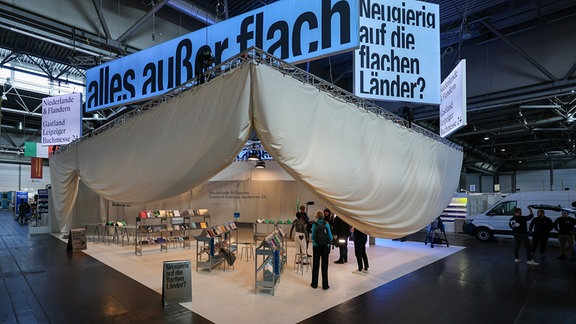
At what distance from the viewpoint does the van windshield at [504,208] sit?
11953 millimetres

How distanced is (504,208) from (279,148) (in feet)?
39.5

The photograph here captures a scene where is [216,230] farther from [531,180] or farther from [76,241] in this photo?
[531,180]

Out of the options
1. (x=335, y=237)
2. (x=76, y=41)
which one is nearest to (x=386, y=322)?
(x=335, y=237)

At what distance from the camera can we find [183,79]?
15.8 ft

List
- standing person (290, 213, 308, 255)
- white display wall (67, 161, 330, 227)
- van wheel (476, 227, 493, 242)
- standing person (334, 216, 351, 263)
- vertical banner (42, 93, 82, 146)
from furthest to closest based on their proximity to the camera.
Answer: white display wall (67, 161, 330, 227)
van wheel (476, 227, 493, 242)
vertical banner (42, 93, 82, 146)
standing person (334, 216, 351, 263)
standing person (290, 213, 308, 255)

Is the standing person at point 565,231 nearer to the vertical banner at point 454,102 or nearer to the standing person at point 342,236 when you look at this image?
the vertical banner at point 454,102

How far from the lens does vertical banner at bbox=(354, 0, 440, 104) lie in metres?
4.48

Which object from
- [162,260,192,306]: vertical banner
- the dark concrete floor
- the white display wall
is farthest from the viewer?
the white display wall

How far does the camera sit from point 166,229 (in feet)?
32.0

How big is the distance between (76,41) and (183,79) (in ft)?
13.4

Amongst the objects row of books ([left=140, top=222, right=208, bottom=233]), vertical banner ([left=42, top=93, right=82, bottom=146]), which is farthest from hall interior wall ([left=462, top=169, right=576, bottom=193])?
vertical banner ([left=42, top=93, right=82, bottom=146])

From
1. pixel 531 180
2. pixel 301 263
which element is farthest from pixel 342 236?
pixel 531 180

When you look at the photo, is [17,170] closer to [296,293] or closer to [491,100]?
[296,293]

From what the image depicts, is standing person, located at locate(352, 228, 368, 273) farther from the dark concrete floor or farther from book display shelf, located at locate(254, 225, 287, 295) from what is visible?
book display shelf, located at locate(254, 225, 287, 295)
